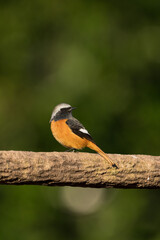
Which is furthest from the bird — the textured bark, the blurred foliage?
the blurred foliage

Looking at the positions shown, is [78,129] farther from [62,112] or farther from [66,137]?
[62,112]

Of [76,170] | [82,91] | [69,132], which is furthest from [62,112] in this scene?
[82,91]

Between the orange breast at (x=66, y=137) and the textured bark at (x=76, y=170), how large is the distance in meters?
0.69

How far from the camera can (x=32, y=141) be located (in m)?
14.1

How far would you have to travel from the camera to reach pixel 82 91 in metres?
14.3

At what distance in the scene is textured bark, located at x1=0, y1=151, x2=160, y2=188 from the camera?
18.4 ft

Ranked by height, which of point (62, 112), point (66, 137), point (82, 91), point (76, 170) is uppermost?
point (82, 91)

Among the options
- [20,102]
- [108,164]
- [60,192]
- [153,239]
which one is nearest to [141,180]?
[108,164]

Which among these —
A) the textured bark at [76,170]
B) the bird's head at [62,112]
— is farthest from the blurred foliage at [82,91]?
the textured bark at [76,170]

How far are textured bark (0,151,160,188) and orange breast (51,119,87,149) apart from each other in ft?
2.28

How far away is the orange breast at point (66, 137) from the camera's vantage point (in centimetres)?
684

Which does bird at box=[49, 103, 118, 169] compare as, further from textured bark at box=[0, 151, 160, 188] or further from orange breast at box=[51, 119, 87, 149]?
textured bark at box=[0, 151, 160, 188]

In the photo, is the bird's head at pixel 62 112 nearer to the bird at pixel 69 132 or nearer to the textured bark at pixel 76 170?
the bird at pixel 69 132

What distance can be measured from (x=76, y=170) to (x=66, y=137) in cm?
109
